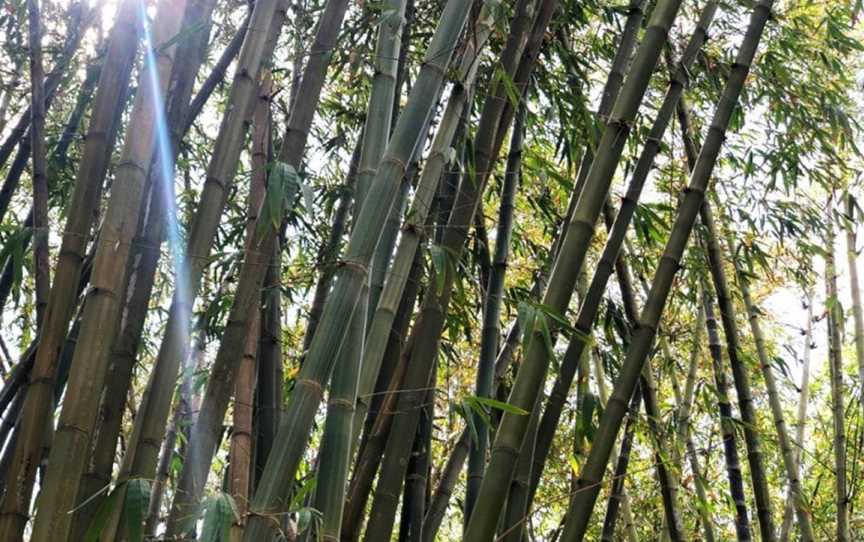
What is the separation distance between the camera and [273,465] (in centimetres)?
165

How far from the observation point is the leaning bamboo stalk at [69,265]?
202cm

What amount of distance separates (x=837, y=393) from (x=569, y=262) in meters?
2.47

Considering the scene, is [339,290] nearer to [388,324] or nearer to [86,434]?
[388,324]

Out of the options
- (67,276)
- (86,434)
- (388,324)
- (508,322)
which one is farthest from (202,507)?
(508,322)

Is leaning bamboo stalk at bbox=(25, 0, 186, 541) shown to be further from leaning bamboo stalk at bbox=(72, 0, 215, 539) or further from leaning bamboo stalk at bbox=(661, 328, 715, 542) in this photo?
leaning bamboo stalk at bbox=(661, 328, 715, 542)

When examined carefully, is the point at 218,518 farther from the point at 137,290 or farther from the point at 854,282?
the point at 854,282

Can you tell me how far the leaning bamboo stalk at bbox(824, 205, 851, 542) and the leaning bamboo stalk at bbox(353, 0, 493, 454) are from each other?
243 centimetres

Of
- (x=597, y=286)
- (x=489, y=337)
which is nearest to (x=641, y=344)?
(x=597, y=286)

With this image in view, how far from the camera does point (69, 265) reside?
2.11m

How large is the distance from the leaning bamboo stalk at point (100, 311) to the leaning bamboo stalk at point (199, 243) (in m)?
0.13

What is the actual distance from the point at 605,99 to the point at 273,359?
1.21 meters

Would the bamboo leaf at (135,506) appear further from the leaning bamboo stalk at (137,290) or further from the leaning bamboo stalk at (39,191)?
the leaning bamboo stalk at (39,191)

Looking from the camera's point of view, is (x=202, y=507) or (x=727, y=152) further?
(x=727, y=152)

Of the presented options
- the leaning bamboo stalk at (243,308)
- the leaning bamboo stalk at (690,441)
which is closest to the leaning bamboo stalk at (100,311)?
the leaning bamboo stalk at (243,308)
